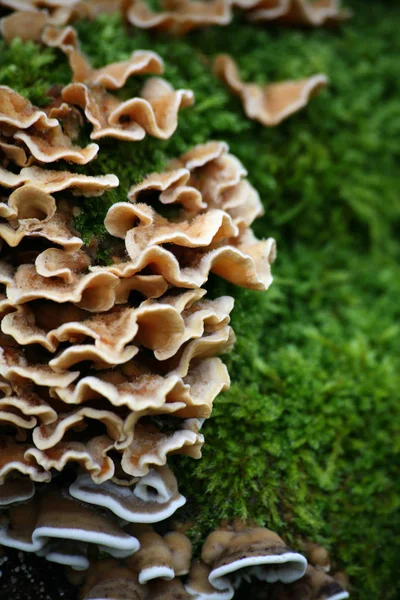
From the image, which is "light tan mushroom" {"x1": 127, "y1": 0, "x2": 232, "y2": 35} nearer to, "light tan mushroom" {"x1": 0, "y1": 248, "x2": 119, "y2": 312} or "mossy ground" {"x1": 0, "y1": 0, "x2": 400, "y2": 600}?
"mossy ground" {"x1": 0, "y1": 0, "x2": 400, "y2": 600}

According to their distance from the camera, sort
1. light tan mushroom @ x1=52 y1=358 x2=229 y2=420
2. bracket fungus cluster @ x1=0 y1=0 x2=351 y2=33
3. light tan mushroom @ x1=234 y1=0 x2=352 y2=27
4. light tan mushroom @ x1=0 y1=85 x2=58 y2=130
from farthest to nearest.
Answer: light tan mushroom @ x1=234 y1=0 x2=352 y2=27 → bracket fungus cluster @ x1=0 y1=0 x2=351 y2=33 → light tan mushroom @ x1=0 y1=85 x2=58 y2=130 → light tan mushroom @ x1=52 y1=358 x2=229 y2=420

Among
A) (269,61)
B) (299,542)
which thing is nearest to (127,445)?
(299,542)

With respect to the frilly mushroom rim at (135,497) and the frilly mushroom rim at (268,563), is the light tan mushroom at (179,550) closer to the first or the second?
the frilly mushroom rim at (268,563)

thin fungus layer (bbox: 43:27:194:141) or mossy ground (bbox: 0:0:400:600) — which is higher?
thin fungus layer (bbox: 43:27:194:141)

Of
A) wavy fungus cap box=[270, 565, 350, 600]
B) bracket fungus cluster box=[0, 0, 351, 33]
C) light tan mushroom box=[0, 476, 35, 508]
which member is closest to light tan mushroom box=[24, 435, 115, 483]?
light tan mushroom box=[0, 476, 35, 508]

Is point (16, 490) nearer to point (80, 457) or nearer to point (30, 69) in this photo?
point (80, 457)

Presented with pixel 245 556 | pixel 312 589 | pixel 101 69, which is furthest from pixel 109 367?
pixel 101 69
